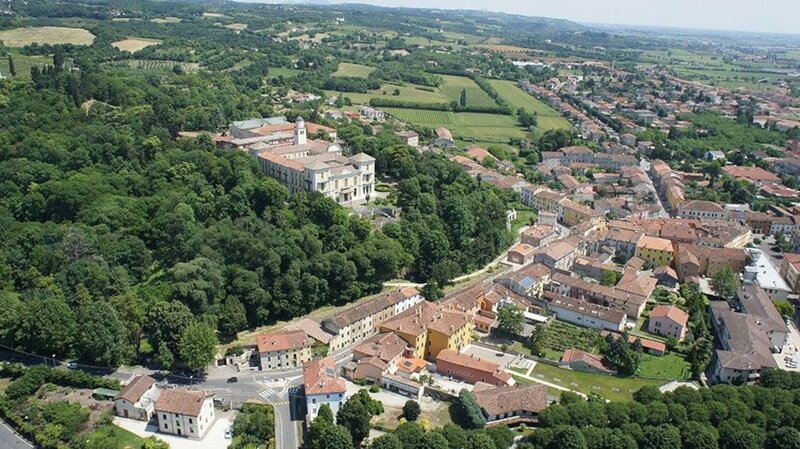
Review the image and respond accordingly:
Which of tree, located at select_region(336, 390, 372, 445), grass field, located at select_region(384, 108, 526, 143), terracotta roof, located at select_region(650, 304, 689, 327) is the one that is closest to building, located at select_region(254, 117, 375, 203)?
tree, located at select_region(336, 390, 372, 445)

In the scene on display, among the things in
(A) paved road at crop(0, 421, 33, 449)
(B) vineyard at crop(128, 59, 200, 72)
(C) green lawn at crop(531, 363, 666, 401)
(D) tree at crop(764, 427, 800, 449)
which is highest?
(B) vineyard at crop(128, 59, 200, 72)

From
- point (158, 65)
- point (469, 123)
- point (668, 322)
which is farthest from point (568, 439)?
point (158, 65)

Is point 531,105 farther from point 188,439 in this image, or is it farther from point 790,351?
point 188,439

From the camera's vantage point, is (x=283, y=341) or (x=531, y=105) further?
(x=531, y=105)

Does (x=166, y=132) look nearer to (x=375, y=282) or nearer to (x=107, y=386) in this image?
(x=375, y=282)

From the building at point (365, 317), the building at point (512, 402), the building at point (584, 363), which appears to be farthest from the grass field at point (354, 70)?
the building at point (512, 402)

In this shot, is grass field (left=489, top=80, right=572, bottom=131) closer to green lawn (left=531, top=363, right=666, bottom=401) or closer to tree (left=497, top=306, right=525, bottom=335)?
tree (left=497, top=306, right=525, bottom=335)

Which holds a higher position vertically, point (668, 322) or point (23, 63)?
point (23, 63)
